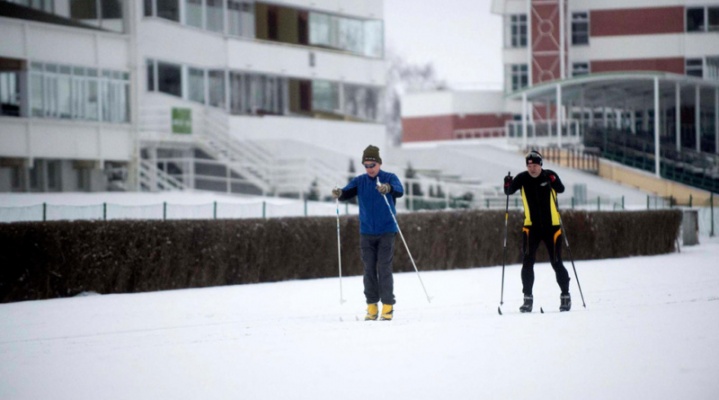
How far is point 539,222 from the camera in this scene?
13.7 metres

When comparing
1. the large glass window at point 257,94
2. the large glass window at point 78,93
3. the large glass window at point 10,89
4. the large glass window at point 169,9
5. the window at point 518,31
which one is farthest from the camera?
the window at point 518,31

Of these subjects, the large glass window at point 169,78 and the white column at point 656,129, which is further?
the white column at point 656,129

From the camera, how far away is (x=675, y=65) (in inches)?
2459

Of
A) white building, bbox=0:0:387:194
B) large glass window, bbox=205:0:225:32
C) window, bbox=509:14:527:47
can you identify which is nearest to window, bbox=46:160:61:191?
white building, bbox=0:0:387:194

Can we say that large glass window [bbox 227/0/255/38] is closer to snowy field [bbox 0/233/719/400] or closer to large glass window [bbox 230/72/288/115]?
large glass window [bbox 230/72/288/115]

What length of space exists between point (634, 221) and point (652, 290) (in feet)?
37.9

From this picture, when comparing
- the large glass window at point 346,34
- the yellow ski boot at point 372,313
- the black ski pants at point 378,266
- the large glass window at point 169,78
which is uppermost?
the large glass window at point 346,34

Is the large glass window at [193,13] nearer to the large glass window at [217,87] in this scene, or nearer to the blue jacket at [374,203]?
the large glass window at [217,87]

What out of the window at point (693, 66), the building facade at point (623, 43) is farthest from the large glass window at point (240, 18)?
the window at point (693, 66)

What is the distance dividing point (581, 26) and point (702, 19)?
6.23m

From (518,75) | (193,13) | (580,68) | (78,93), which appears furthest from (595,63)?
(78,93)

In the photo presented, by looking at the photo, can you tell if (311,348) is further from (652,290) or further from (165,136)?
(165,136)

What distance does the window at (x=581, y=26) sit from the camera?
2473 inches

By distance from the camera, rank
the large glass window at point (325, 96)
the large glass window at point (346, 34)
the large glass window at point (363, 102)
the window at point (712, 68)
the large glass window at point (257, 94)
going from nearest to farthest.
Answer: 1. the large glass window at point (257, 94)
2. the large glass window at point (325, 96)
3. the large glass window at point (346, 34)
4. the large glass window at point (363, 102)
5. the window at point (712, 68)
